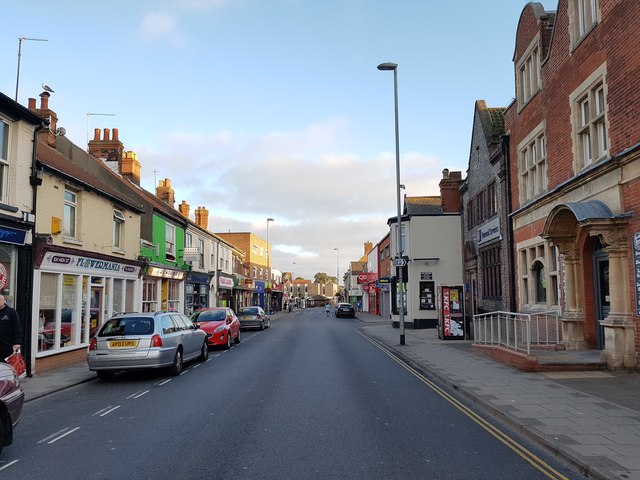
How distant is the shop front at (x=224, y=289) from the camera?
37562 millimetres

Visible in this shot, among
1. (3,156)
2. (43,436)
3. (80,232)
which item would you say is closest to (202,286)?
(80,232)

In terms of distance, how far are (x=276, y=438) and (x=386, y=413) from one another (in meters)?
2.18

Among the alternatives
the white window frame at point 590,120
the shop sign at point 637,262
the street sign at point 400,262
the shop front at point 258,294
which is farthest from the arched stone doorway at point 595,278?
the shop front at point 258,294

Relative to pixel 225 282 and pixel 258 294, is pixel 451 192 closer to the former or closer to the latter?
pixel 225 282

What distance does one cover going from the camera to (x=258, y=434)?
22.7 feet

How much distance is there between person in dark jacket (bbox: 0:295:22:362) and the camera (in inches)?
300

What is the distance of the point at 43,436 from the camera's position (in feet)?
23.2

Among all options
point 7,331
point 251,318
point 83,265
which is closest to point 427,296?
point 251,318

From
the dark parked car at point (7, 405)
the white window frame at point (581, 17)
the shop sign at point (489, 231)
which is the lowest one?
the dark parked car at point (7, 405)

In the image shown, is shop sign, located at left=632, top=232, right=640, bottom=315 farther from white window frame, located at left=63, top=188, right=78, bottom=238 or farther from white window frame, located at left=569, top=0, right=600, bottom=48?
white window frame, located at left=63, top=188, right=78, bottom=238

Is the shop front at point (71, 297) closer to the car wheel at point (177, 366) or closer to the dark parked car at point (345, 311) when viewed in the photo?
the car wheel at point (177, 366)

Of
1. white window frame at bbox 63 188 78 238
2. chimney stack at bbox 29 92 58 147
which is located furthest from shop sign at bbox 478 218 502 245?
chimney stack at bbox 29 92 58 147

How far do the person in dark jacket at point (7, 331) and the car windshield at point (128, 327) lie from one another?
14.0 ft

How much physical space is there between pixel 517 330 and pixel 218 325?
10.9 meters
